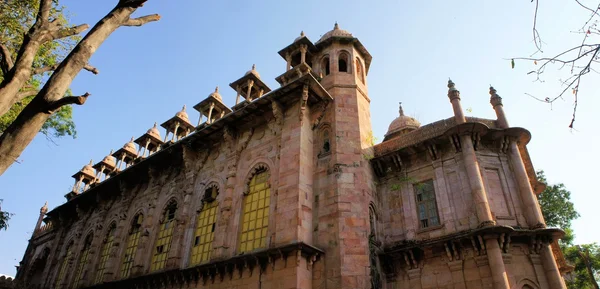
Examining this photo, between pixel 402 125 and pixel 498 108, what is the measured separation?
7352 millimetres

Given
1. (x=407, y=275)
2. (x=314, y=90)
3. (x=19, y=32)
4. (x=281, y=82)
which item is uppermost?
(x=281, y=82)

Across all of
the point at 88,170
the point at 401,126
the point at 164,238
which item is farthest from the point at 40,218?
the point at 401,126

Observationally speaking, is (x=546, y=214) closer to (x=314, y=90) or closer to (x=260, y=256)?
(x=314, y=90)

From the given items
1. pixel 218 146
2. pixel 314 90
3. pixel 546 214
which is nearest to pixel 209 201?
pixel 218 146

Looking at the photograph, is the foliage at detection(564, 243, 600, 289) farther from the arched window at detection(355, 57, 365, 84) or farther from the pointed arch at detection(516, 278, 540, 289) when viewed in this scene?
the arched window at detection(355, 57, 365, 84)

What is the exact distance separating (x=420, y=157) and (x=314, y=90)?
15.4 feet

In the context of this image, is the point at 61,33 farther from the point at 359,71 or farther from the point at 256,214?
the point at 359,71

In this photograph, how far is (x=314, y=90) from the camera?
1478cm

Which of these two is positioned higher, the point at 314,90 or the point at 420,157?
the point at 314,90

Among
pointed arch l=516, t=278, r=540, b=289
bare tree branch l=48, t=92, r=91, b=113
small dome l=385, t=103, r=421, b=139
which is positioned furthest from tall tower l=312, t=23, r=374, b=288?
bare tree branch l=48, t=92, r=91, b=113

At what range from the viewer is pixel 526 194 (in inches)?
478

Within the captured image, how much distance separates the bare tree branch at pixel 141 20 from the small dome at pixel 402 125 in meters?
16.3

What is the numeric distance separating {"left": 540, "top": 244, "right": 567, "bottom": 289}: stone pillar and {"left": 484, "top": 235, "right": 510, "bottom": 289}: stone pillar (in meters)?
1.36

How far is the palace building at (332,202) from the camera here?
37.1ft
